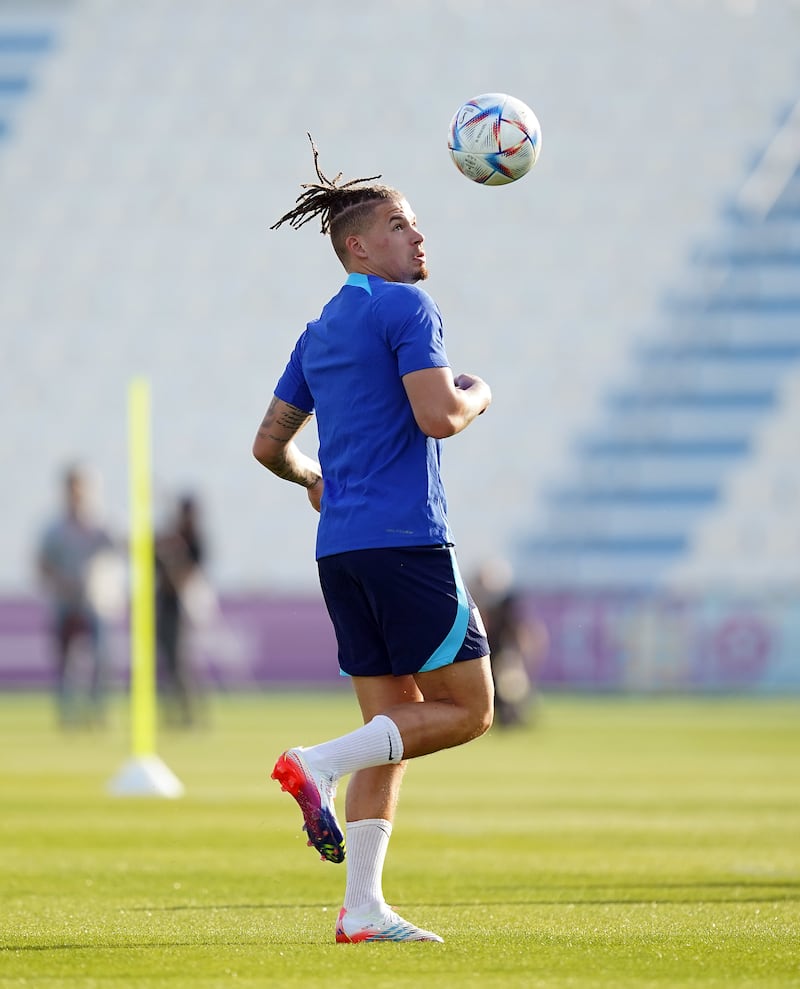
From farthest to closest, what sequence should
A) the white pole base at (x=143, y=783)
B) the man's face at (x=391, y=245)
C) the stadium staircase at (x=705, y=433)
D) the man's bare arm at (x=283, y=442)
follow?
the stadium staircase at (x=705, y=433) → the white pole base at (x=143, y=783) → the man's bare arm at (x=283, y=442) → the man's face at (x=391, y=245)

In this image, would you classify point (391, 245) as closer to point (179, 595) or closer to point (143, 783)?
point (143, 783)

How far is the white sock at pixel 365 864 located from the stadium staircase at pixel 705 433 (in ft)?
84.7

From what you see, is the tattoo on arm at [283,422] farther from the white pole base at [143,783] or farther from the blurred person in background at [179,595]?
the blurred person in background at [179,595]

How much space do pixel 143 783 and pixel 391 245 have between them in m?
5.84

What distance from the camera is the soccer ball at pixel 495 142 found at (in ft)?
18.8

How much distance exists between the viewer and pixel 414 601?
16.0 feet

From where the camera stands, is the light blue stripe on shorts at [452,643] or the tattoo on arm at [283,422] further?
the tattoo on arm at [283,422]

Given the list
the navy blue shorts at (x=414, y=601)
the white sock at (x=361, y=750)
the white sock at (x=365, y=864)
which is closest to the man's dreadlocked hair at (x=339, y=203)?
the navy blue shorts at (x=414, y=601)

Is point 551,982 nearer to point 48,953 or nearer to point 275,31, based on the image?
point 48,953

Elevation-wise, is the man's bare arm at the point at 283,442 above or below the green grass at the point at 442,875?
above

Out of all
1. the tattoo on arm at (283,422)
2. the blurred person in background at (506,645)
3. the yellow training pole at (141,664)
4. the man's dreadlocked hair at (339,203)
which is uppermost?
the man's dreadlocked hair at (339,203)

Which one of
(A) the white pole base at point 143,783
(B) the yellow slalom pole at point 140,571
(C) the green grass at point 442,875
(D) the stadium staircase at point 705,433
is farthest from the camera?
(D) the stadium staircase at point 705,433

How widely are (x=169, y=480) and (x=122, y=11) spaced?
11763 millimetres

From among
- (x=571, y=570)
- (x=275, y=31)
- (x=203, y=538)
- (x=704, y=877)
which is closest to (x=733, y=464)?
Result: (x=571, y=570)
